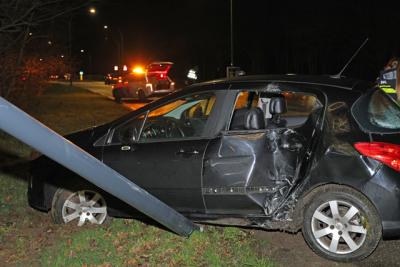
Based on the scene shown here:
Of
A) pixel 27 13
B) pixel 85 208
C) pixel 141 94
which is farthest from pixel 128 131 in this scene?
pixel 141 94

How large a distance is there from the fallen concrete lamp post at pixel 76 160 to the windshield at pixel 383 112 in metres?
1.91

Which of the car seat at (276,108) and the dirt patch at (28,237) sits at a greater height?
the car seat at (276,108)

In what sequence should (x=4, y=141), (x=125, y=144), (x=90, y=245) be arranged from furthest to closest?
(x=4, y=141)
(x=125, y=144)
(x=90, y=245)

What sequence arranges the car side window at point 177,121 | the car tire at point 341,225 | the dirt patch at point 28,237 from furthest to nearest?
the car side window at point 177,121 → the dirt patch at point 28,237 → the car tire at point 341,225

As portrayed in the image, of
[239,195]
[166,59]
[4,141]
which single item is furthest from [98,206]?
[166,59]

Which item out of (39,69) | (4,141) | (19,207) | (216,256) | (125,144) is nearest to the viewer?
(216,256)

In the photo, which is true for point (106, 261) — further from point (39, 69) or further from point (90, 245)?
point (39, 69)

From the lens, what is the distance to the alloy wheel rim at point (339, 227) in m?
4.54

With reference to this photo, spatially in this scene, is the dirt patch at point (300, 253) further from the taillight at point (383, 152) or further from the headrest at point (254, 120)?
the headrest at point (254, 120)

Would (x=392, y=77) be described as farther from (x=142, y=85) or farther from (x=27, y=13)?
(x=142, y=85)

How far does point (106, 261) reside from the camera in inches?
176

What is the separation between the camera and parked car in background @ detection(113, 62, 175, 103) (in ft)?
89.8

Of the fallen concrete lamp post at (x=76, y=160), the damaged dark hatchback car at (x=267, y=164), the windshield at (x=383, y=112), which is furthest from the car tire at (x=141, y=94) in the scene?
the fallen concrete lamp post at (x=76, y=160)

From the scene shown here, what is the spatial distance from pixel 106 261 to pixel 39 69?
548 inches
